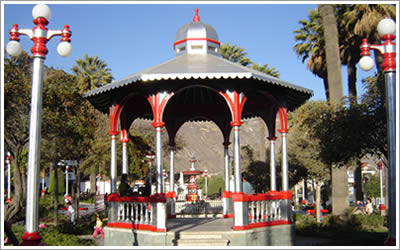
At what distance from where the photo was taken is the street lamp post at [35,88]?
7715 millimetres

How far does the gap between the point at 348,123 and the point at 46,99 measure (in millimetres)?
12781

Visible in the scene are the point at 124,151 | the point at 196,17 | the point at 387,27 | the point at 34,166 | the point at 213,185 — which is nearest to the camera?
the point at 34,166

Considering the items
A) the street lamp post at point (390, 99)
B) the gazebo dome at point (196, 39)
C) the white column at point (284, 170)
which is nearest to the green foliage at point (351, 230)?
the white column at point (284, 170)

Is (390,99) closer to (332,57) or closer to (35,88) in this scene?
(35,88)

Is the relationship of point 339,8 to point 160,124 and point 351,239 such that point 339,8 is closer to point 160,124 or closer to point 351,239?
point 351,239

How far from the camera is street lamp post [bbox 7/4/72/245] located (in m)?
7.71

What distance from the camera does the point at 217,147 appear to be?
17575 cm

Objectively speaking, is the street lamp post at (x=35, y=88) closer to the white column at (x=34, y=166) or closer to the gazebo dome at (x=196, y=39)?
the white column at (x=34, y=166)

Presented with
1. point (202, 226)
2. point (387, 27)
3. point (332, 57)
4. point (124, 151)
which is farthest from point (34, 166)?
point (332, 57)

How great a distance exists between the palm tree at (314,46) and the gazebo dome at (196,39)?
796 inches

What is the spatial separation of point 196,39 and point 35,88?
9.35 meters

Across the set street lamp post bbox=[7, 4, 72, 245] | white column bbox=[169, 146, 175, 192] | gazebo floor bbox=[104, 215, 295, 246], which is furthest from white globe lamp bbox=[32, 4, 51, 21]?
white column bbox=[169, 146, 175, 192]

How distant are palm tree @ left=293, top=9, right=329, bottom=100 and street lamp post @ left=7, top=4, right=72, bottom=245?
29.5 meters

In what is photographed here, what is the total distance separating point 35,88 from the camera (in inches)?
320
